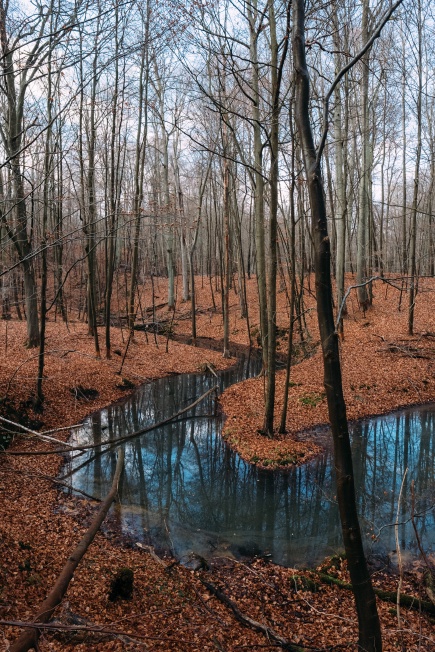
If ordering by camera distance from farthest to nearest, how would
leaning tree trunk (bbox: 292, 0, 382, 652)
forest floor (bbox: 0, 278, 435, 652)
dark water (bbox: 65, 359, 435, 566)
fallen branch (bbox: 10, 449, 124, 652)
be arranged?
dark water (bbox: 65, 359, 435, 566) < forest floor (bbox: 0, 278, 435, 652) < leaning tree trunk (bbox: 292, 0, 382, 652) < fallen branch (bbox: 10, 449, 124, 652)

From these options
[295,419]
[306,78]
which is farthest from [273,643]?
[295,419]

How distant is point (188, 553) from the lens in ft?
20.0

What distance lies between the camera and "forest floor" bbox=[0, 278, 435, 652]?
4.15 m

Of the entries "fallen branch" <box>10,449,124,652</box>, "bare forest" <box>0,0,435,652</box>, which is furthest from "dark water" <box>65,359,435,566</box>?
"fallen branch" <box>10,449,124,652</box>

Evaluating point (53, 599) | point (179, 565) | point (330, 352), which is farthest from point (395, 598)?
point (53, 599)

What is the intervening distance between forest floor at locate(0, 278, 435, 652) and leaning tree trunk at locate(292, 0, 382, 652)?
0.77ft

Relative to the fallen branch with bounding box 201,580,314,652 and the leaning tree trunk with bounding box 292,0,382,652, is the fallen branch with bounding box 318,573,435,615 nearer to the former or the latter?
the fallen branch with bounding box 201,580,314,652

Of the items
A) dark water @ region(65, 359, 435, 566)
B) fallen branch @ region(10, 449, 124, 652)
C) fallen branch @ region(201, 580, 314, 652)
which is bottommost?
dark water @ region(65, 359, 435, 566)

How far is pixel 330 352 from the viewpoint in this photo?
285 cm

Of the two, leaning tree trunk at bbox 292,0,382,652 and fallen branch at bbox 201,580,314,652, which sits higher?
leaning tree trunk at bbox 292,0,382,652

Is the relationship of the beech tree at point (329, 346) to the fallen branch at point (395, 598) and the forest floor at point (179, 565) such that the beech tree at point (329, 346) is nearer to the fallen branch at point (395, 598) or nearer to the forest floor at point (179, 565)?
the forest floor at point (179, 565)

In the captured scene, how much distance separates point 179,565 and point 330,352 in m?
4.32

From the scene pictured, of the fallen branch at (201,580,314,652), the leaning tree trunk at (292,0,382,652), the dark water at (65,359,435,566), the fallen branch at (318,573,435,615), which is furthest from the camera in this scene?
the dark water at (65,359,435,566)

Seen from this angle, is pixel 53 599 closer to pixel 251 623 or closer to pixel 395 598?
pixel 251 623
